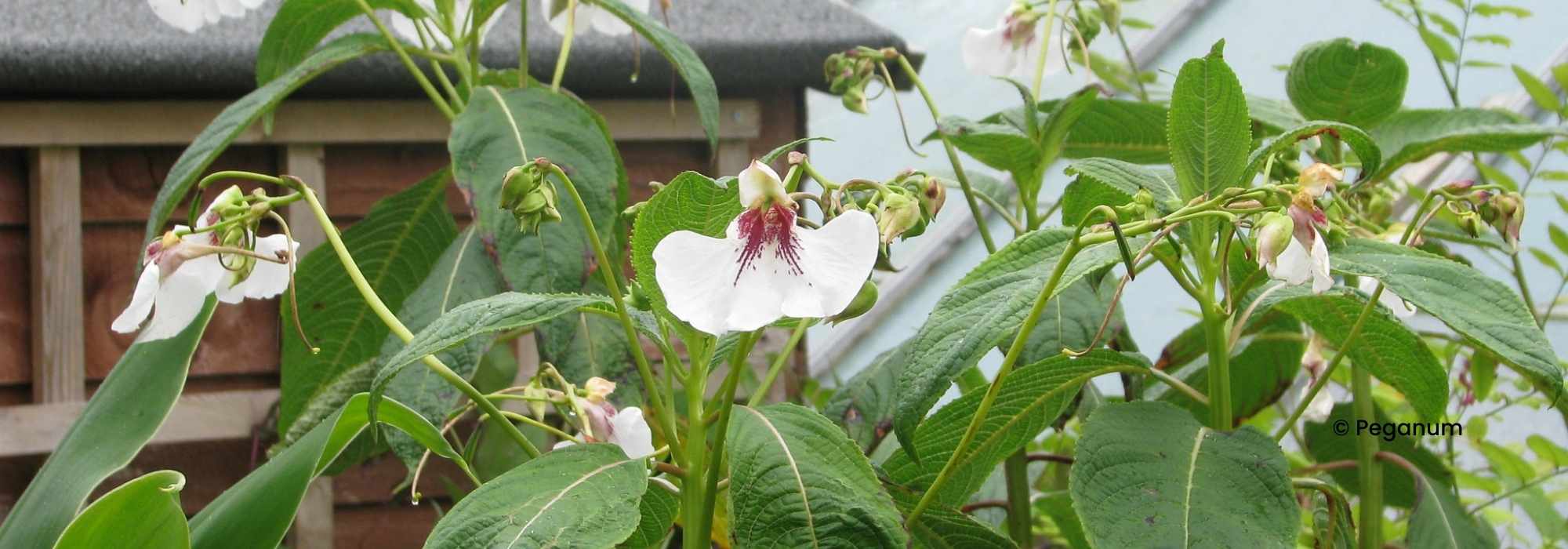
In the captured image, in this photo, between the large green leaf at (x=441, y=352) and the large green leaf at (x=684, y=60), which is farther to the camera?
the large green leaf at (x=684, y=60)

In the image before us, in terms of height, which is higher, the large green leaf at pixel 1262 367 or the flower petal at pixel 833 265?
the flower petal at pixel 833 265

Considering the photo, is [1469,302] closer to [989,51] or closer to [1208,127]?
[1208,127]

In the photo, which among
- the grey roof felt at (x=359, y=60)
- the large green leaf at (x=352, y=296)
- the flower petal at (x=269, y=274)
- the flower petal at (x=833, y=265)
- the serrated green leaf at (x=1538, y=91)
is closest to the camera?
the flower petal at (x=833, y=265)

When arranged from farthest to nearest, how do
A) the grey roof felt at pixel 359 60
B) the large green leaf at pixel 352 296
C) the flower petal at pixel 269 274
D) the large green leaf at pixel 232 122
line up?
1. the grey roof felt at pixel 359 60
2. the large green leaf at pixel 352 296
3. the large green leaf at pixel 232 122
4. the flower petal at pixel 269 274

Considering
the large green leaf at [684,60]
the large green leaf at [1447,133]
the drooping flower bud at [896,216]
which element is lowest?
the drooping flower bud at [896,216]

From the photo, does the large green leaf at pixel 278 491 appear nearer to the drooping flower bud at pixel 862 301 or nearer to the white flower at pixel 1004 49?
the drooping flower bud at pixel 862 301

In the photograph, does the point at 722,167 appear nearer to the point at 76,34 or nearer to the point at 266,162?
the point at 266,162

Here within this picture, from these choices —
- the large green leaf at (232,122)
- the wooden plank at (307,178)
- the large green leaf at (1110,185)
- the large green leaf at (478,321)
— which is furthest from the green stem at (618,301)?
the wooden plank at (307,178)

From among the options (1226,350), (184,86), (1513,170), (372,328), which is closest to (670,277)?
(1226,350)
